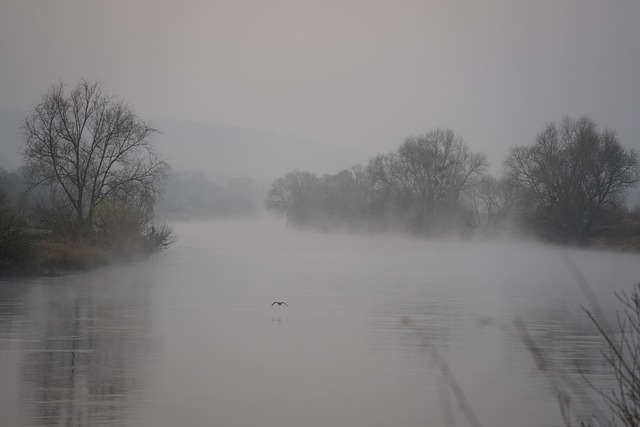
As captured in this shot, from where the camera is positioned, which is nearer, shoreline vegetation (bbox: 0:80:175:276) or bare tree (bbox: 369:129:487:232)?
shoreline vegetation (bbox: 0:80:175:276)

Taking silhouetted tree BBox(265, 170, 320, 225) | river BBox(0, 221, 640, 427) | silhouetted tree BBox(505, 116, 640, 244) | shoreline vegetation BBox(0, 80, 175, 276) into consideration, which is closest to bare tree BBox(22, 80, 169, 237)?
shoreline vegetation BBox(0, 80, 175, 276)

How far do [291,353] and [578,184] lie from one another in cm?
4490

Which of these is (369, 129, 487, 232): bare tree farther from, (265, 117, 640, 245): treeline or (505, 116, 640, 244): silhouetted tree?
(505, 116, 640, 244): silhouetted tree

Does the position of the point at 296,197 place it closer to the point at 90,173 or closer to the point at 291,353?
the point at 90,173

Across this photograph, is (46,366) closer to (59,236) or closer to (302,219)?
(59,236)

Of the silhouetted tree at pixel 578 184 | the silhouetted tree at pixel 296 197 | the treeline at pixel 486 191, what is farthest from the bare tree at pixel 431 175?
the silhouetted tree at pixel 296 197

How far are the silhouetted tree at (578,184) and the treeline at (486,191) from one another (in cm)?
7

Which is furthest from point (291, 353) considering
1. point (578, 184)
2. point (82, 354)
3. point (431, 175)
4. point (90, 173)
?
point (431, 175)

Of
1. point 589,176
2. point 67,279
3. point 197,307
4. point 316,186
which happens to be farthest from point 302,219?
point 197,307

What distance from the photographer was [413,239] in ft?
239

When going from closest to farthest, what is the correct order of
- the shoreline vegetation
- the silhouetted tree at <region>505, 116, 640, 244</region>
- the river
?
the river → the shoreline vegetation → the silhouetted tree at <region>505, 116, 640, 244</region>

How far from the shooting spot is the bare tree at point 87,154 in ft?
120

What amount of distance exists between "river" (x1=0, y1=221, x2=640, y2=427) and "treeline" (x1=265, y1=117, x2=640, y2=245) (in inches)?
1094

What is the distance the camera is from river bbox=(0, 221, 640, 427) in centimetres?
895
